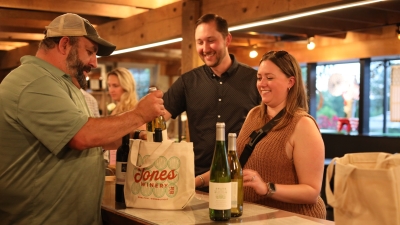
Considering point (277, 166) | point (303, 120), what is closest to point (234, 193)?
point (277, 166)

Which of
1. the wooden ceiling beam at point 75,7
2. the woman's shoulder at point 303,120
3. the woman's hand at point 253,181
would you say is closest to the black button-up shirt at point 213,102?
the woman's shoulder at point 303,120

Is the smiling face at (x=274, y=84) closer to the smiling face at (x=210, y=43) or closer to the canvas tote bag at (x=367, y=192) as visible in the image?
the smiling face at (x=210, y=43)

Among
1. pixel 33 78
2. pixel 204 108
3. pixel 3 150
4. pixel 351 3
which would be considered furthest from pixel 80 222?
pixel 351 3

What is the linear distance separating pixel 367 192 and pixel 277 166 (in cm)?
92

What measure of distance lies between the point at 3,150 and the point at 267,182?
1.12 m

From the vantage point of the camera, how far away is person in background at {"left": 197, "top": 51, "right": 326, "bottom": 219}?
2.22 m

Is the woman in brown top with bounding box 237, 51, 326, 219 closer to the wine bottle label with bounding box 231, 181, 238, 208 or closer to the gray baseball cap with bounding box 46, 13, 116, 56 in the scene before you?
the wine bottle label with bounding box 231, 181, 238, 208

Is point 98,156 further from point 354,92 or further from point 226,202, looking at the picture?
point 354,92

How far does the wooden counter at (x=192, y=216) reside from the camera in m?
1.90

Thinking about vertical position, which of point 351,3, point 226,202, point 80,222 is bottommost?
point 80,222

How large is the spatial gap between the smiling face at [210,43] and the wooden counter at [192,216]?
1.16 m

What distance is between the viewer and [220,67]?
11.0 ft

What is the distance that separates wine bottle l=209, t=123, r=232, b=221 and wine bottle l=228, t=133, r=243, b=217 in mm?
30

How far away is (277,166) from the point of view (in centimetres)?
233
